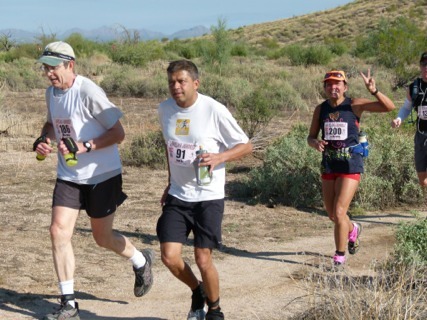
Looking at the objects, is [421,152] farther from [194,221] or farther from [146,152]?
[146,152]

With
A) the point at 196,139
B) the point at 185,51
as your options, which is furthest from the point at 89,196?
the point at 185,51

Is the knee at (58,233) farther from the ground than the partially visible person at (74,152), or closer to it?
closer to it

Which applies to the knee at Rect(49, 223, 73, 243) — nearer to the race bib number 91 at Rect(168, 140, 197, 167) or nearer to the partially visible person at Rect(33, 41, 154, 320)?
the partially visible person at Rect(33, 41, 154, 320)

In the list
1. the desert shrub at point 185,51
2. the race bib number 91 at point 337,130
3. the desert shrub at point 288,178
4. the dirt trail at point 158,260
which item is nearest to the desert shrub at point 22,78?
the desert shrub at point 185,51

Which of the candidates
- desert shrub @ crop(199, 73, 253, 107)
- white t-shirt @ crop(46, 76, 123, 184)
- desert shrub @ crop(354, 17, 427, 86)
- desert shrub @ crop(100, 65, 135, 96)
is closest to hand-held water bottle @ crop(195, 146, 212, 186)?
white t-shirt @ crop(46, 76, 123, 184)

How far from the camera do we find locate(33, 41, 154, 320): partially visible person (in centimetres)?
584

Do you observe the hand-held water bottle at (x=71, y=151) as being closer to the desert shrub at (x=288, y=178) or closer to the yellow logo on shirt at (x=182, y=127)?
the yellow logo on shirt at (x=182, y=127)

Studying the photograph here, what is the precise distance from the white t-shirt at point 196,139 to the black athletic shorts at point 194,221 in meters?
0.05

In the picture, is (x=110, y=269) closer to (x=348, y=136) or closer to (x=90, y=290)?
(x=90, y=290)

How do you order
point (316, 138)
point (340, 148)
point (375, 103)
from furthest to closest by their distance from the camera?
point (316, 138), point (340, 148), point (375, 103)

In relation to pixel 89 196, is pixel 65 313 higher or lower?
lower

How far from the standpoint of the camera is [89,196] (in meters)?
6.04

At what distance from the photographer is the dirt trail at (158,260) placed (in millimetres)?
6410

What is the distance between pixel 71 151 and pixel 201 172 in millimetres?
968
